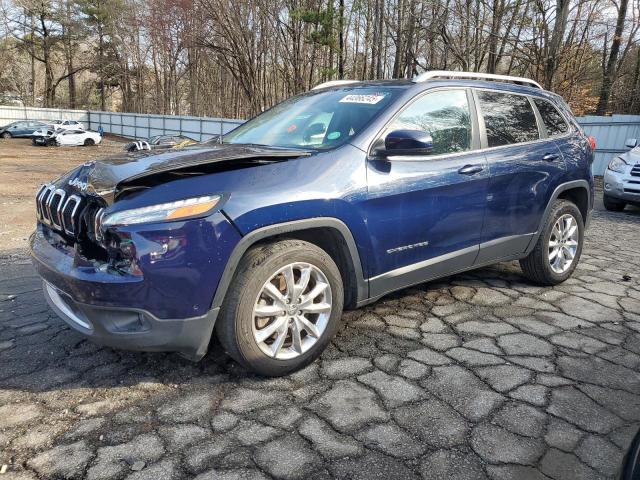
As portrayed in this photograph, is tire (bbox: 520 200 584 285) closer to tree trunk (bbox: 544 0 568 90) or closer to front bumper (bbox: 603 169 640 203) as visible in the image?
front bumper (bbox: 603 169 640 203)

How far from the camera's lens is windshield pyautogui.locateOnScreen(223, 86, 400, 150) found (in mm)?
3260

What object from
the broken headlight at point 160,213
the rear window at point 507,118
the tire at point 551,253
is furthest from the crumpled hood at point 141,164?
the tire at point 551,253

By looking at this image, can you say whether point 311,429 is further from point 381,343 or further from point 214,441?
point 381,343

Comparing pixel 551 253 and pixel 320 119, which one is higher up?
pixel 320 119

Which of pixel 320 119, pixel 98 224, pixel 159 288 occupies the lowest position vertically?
pixel 159 288

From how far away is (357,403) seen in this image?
2615 mm

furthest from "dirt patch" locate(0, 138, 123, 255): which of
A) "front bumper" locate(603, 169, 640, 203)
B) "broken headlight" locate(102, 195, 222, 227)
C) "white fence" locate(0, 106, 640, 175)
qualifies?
"front bumper" locate(603, 169, 640, 203)

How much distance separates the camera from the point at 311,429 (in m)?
2.40

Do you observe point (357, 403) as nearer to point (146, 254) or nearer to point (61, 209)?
point (146, 254)

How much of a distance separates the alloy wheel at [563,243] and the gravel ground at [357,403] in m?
0.74

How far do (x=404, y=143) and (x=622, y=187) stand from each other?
738 centimetres

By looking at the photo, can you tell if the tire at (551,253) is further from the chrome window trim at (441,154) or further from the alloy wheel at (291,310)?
the alloy wheel at (291,310)

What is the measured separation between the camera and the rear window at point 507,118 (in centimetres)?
382

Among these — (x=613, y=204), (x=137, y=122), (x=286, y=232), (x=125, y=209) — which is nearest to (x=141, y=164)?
(x=125, y=209)
